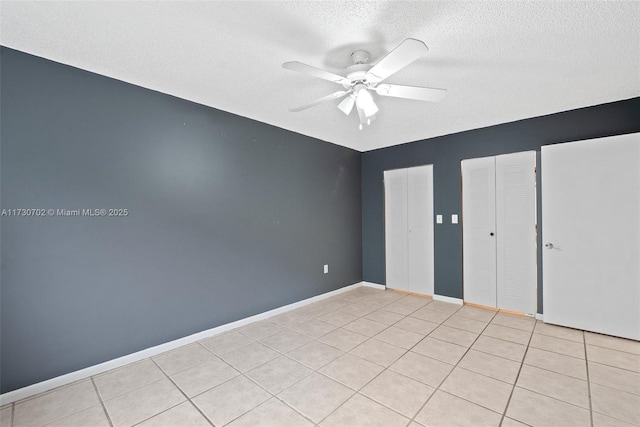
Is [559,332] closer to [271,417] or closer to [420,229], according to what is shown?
[420,229]

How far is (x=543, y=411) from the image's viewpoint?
1.84 m

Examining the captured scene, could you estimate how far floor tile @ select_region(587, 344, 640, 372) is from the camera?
2.38 meters

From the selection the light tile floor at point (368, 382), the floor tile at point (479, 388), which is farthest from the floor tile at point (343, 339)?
the floor tile at point (479, 388)

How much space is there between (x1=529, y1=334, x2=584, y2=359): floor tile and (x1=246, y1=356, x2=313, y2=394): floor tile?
231 cm

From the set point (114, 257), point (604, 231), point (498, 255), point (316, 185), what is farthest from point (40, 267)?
point (604, 231)

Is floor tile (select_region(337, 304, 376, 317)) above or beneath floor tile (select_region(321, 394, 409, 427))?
above

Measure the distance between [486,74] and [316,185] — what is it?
99.4 inches

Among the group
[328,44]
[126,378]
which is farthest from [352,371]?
[328,44]

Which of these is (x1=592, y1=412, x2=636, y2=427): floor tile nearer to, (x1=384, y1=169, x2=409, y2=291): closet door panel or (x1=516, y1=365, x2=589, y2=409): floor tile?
(x1=516, y1=365, x2=589, y2=409): floor tile

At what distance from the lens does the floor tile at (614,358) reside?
2.38 meters

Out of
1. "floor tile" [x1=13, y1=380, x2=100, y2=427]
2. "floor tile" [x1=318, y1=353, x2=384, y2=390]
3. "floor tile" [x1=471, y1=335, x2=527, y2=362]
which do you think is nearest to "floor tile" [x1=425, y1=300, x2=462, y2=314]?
"floor tile" [x1=471, y1=335, x2=527, y2=362]

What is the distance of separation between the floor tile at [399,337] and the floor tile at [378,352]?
80 mm

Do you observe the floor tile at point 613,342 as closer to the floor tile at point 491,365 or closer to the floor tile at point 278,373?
the floor tile at point 491,365

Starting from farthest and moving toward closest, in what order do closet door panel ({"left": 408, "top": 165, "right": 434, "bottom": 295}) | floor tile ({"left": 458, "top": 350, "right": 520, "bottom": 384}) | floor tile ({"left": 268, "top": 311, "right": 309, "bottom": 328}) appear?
closet door panel ({"left": 408, "top": 165, "right": 434, "bottom": 295})
floor tile ({"left": 268, "top": 311, "right": 309, "bottom": 328})
floor tile ({"left": 458, "top": 350, "right": 520, "bottom": 384})
